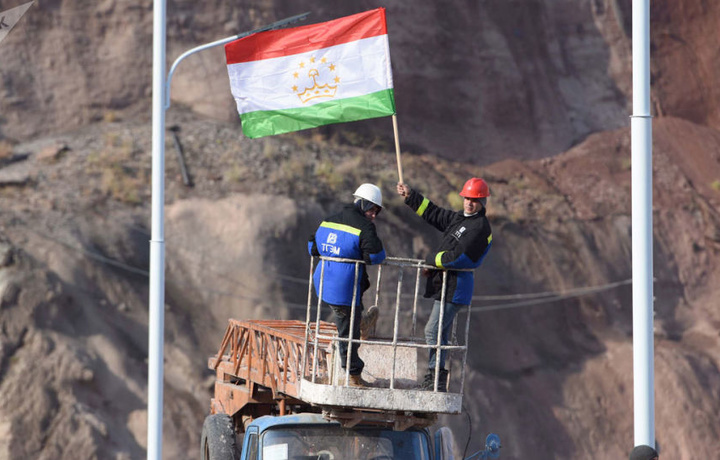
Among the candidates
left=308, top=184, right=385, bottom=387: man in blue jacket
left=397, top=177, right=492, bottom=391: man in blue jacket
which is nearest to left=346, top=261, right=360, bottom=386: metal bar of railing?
left=308, top=184, right=385, bottom=387: man in blue jacket

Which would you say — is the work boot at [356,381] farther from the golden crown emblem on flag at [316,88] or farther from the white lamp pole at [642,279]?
the golden crown emblem on flag at [316,88]

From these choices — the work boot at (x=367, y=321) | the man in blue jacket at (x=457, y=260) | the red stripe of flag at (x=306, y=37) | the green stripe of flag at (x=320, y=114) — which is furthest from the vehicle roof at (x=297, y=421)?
the red stripe of flag at (x=306, y=37)

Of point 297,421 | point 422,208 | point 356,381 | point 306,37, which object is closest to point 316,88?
point 306,37

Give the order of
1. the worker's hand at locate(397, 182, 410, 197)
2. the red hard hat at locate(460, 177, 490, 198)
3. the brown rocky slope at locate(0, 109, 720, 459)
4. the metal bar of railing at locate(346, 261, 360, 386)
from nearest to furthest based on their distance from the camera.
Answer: the metal bar of railing at locate(346, 261, 360, 386) < the red hard hat at locate(460, 177, 490, 198) < the worker's hand at locate(397, 182, 410, 197) < the brown rocky slope at locate(0, 109, 720, 459)

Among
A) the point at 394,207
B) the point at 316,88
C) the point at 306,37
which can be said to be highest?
the point at 306,37

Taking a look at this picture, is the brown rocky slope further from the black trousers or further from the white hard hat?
the white hard hat

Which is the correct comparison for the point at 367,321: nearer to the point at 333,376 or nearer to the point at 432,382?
the point at 333,376

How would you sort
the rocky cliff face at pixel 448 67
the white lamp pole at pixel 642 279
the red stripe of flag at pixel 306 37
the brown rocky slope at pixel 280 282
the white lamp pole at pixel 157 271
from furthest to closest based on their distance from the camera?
the rocky cliff face at pixel 448 67 < the brown rocky slope at pixel 280 282 < the red stripe of flag at pixel 306 37 < the white lamp pole at pixel 157 271 < the white lamp pole at pixel 642 279

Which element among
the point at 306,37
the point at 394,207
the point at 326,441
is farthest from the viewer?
the point at 394,207
